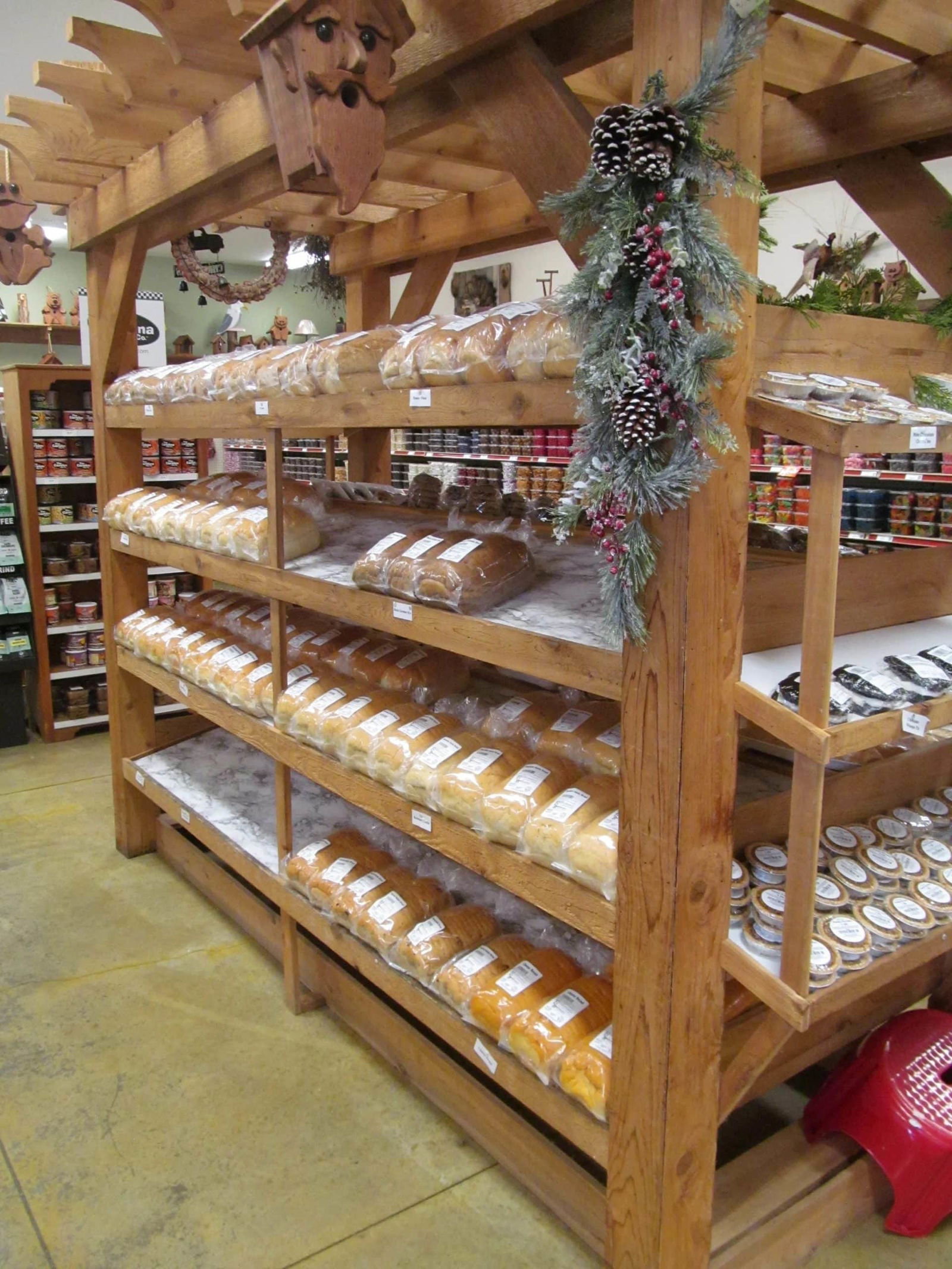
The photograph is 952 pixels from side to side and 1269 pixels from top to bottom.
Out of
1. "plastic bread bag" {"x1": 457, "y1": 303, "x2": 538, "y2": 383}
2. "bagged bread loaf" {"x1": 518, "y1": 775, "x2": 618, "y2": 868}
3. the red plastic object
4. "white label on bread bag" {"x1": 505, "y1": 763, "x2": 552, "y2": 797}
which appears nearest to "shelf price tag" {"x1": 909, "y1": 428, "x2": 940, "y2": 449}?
"plastic bread bag" {"x1": 457, "y1": 303, "x2": 538, "y2": 383}

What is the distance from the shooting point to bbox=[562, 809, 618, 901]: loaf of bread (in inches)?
65.6

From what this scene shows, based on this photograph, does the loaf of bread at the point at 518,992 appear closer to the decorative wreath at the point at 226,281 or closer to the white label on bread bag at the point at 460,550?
the white label on bread bag at the point at 460,550

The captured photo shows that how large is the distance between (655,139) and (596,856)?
43.5 inches

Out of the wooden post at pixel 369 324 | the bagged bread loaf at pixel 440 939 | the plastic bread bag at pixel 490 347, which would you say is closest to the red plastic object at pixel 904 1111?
the bagged bread loaf at pixel 440 939

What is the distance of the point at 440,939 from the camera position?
218cm

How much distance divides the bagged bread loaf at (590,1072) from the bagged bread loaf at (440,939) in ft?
1.42

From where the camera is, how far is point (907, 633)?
186 centimetres

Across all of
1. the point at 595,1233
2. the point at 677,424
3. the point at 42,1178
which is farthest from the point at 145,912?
the point at 677,424

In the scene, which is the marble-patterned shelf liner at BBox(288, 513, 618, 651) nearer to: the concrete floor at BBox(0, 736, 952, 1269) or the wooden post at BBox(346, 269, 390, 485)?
the wooden post at BBox(346, 269, 390, 485)

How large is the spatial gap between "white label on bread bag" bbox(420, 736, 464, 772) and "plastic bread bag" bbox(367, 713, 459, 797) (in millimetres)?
A: 13

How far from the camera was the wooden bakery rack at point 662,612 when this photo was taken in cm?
146

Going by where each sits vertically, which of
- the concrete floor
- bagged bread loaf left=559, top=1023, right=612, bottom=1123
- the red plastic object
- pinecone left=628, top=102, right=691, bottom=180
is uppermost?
pinecone left=628, top=102, right=691, bottom=180

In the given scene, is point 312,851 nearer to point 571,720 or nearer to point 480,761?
point 480,761

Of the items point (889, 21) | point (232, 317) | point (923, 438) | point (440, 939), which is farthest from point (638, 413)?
point (232, 317)
